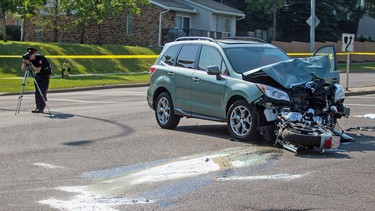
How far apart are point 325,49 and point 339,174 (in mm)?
4683

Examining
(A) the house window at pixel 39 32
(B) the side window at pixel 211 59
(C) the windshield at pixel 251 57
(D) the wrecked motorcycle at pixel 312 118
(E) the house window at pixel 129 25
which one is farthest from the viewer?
(E) the house window at pixel 129 25

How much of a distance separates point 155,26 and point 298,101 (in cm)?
3777

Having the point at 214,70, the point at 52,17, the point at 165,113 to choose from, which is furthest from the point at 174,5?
the point at 214,70

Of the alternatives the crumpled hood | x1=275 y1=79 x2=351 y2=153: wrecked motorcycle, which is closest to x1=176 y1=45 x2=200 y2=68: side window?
the crumpled hood

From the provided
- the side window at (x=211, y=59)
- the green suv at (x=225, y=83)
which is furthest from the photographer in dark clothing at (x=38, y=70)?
the side window at (x=211, y=59)

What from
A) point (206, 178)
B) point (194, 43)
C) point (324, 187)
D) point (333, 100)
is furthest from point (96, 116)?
point (324, 187)

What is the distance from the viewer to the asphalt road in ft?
23.2

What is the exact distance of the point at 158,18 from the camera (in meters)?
47.5

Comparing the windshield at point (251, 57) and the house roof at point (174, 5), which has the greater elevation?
the house roof at point (174, 5)

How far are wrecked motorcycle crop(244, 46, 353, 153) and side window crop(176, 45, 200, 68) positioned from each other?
5.71ft

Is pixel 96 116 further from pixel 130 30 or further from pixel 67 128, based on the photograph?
pixel 130 30

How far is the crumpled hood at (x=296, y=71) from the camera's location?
10.9 metres

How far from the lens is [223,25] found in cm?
5228

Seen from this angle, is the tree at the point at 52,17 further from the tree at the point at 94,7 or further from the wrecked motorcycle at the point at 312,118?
the wrecked motorcycle at the point at 312,118
